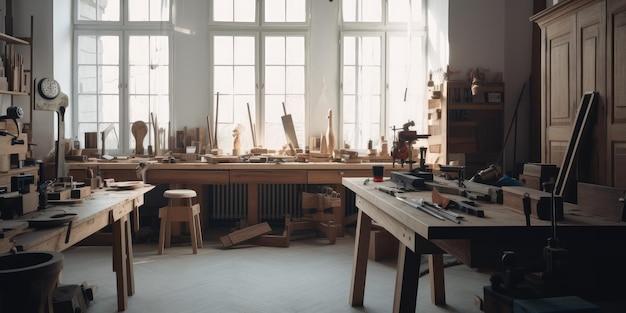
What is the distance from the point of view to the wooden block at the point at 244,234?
548 centimetres

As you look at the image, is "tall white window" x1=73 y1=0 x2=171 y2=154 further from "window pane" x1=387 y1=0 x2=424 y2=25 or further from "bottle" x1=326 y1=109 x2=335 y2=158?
"window pane" x1=387 y1=0 x2=424 y2=25

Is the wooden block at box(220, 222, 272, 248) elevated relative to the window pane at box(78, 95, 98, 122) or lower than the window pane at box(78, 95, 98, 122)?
lower

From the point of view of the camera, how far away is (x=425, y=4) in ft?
21.7

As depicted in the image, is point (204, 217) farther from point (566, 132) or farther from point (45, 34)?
point (566, 132)

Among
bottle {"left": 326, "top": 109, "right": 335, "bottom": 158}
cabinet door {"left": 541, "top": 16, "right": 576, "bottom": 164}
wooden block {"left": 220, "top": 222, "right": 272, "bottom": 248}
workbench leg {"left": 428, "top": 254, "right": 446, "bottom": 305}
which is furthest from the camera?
bottle {"left": 326, "top": 109, "right": 335, "bottom": 158}

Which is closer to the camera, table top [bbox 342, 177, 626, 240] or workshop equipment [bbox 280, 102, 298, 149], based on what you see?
table top [bbox 342, 177, 626, 240]

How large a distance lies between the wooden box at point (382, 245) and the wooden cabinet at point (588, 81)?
1.56 m

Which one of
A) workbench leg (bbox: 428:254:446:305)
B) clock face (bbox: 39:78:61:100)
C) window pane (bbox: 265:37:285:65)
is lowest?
workbench leg (bbox: 428:254:446:305)

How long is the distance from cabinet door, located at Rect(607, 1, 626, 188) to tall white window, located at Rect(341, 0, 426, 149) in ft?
10.4

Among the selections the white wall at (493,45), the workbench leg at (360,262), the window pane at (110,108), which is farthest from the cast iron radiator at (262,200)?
the workbench leg at (360,262)

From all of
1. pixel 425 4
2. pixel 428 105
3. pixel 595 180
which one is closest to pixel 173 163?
pixel 428 105

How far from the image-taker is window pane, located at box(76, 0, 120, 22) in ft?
21.6

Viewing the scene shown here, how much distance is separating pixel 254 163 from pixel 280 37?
185 cm

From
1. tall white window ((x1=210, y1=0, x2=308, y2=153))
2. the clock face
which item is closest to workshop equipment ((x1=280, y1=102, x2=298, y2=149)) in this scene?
tall white window ((x1=210, y1=0, x2=308, y2=153))
